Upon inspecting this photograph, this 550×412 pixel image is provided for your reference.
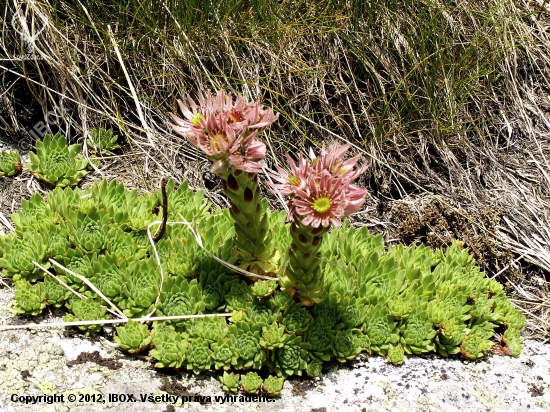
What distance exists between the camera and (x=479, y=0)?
4.73 metres

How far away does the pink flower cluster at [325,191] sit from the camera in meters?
2.40

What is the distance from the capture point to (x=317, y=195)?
A: 2434 mm

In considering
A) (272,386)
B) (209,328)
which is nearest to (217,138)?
(209,328)

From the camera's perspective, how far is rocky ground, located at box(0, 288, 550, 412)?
2.55 m

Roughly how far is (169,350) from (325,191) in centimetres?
105

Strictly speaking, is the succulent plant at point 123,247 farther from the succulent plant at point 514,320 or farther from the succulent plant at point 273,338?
the succulent plant at point 514,320

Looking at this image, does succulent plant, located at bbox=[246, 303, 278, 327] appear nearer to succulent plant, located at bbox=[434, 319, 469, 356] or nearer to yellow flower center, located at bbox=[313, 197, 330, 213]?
yellow flower center, located at bbox=[313, 197, 330, 213]

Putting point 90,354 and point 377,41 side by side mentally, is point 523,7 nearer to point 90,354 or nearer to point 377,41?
point 377,41

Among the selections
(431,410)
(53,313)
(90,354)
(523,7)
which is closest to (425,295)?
(431,410)

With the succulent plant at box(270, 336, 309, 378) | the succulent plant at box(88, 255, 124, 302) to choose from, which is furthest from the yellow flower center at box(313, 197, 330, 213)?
the succulent plant at box(88, 255, 124, 302)

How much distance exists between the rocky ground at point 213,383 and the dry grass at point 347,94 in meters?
0.94

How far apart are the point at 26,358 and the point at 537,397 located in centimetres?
248

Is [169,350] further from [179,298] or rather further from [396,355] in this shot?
[396,355]

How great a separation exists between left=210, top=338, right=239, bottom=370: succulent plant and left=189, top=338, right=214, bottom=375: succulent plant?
0.09 feet
